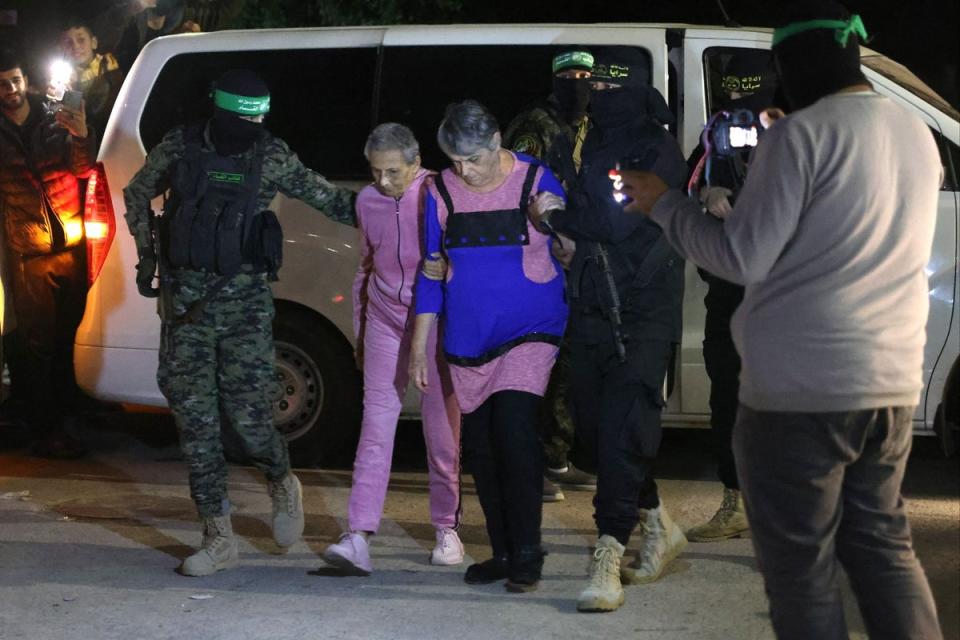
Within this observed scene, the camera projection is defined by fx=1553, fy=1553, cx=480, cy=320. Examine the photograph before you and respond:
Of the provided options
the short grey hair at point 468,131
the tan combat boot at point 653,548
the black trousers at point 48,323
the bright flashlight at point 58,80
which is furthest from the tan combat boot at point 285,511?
the bright flashlight at point 58,80

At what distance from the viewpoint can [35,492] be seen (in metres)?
7.24

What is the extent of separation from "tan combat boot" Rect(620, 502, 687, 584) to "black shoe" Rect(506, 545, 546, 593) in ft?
1.21

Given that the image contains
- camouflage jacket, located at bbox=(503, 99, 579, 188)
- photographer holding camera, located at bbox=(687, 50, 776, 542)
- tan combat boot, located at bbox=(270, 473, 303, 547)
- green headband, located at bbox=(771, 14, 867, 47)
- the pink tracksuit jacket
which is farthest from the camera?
camouflage jacket, located at bbox=(503, 99, 579, 188)

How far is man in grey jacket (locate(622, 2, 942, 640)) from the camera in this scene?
3498 mm

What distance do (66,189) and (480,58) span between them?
2343 millimetres

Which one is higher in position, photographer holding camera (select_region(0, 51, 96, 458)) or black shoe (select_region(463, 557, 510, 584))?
photographer holding camera (select_region(0, 51, 96, 458))

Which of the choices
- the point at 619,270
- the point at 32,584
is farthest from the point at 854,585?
the point at 32,584

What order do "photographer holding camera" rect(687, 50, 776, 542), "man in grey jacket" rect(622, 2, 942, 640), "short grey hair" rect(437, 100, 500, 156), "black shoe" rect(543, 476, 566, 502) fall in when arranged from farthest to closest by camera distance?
"black shoe" rect(543, 476, 566, 502), "photographer holding camera" rect(687, 50, 776, 542), "short grey hair" rect(437, 100, 500, 156), "man in grey jacket" rect(622, 2, 942, 640)

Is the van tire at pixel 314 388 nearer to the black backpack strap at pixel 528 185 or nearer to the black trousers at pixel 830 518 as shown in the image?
the black backpack strap at pixel 528 185

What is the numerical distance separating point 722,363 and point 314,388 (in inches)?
92.4

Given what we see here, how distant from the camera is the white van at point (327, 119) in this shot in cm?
711

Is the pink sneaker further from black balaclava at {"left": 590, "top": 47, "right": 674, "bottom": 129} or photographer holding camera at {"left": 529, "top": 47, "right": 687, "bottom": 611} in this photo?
black balaclava at {"left": 590, "top": 47, "right": 674, "bottom": 129}

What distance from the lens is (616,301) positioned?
17.6 feet

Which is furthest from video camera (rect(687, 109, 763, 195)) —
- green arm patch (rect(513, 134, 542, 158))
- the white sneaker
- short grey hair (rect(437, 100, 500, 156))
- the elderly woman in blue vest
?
the white sneaker
